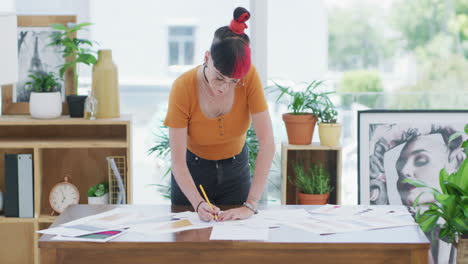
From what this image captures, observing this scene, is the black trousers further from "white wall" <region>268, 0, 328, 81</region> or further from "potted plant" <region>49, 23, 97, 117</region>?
"white wall" <region>268, 0, 328, 81</region>

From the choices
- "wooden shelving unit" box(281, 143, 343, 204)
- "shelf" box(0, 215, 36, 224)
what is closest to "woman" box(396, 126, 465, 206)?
"wooden shelving unit" box(281, 143, 343, 204)

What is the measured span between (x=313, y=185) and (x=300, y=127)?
33 centimetres

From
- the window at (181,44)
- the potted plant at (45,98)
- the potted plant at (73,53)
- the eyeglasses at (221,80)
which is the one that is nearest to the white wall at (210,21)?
the window at (181,44)

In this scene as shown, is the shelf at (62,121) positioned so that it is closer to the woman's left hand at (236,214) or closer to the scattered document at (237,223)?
the scattered document at (237,223)

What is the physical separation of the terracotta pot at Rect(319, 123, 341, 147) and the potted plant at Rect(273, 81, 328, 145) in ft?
0.20

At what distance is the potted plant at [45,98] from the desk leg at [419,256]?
2135 mm

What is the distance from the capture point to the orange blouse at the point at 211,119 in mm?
2486

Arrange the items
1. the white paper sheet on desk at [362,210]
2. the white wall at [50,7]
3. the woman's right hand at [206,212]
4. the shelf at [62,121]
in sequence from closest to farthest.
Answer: the woman's right hand at [206,212], the white paper sheet on desk at [362,210], the shelf at [62,121], the white wall at [50,7]

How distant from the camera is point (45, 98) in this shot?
3463 mm

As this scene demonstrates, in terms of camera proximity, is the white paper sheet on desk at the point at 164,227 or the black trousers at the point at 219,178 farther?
the black trousers at the point at 219,178

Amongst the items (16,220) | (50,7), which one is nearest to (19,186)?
(16,220)

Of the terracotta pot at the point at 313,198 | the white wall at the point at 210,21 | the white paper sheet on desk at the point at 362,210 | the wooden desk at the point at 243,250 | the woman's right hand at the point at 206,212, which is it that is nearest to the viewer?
the wooden desk at the point at 243,250

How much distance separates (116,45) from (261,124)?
6.37 feet

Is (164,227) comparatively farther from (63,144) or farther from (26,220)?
(26,220)
